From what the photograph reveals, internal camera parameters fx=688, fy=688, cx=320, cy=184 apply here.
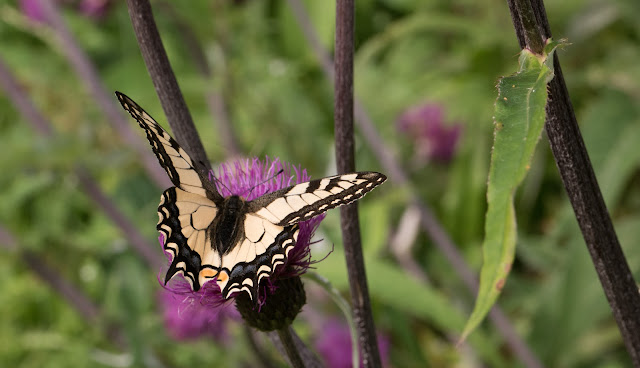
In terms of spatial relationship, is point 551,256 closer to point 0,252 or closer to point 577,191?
point 577,191

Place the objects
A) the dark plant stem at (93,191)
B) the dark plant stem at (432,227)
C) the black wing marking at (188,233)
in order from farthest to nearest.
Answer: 1. the dark plant stem at (93,191)
2. the dark plant stem at (432,227)
3. the black wing marking at (188,233)

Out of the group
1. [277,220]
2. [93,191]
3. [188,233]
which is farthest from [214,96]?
[277,220]

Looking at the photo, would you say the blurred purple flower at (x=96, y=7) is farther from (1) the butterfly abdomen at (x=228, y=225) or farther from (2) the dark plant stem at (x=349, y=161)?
(2) the dark plant stem at (x=349, y=161)

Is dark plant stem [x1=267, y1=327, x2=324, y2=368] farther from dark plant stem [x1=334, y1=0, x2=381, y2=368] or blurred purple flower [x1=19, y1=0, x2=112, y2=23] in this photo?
blurred purple flower [x1=19, y1=0, x2=112, y2=23]

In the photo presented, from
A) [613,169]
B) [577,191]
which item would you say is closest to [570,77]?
[613,169]

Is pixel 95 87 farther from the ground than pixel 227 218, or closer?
farther from the ground

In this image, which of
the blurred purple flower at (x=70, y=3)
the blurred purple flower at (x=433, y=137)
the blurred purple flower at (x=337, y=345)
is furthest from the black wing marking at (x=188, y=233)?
the blurred purple flower at (x=70, y=3)

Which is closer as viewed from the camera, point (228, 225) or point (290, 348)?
Result: point (290, 348)

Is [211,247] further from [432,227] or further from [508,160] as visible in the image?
[432,227]
